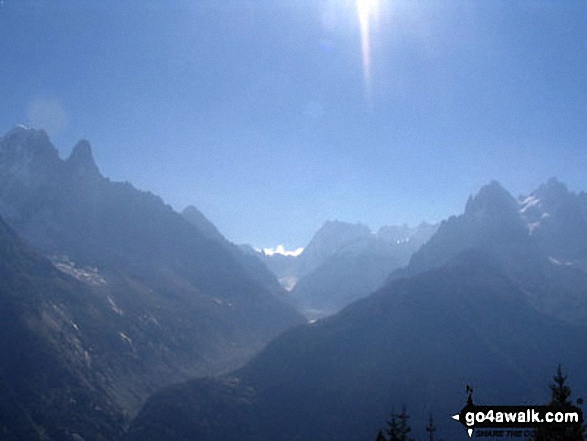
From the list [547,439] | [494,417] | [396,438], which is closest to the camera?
[494,417]

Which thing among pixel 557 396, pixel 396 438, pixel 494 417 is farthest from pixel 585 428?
pixel 396 438

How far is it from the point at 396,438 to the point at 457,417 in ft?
33.3

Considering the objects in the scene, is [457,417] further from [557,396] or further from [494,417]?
[557,396]

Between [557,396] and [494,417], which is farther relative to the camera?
[557,396]

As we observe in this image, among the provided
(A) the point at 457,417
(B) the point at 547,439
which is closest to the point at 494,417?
(A) the point at 457,417

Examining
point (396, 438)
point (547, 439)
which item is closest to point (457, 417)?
point (547, 439)

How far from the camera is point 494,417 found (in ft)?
118

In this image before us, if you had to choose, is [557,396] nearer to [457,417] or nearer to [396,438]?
[457,417]

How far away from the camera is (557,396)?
38438 mm

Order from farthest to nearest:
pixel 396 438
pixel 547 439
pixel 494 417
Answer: pixel 396 438
pixel 547 439
pixel 494 417

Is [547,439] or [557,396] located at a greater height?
[557,396]

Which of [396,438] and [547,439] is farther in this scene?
[396,438]

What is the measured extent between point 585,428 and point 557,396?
241 cm

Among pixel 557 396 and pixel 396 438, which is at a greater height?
pixel 557 396
